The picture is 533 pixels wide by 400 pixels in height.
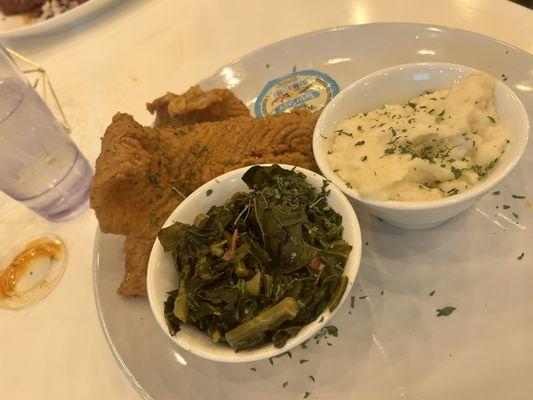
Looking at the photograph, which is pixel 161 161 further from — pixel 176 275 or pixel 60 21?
pixel 60 21

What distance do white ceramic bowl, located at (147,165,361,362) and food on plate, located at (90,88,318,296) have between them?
15cm

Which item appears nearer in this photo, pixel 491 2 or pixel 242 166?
pixel 242 166

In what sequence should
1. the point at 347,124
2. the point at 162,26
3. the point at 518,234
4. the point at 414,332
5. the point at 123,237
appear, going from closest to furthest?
the point at 414,332
the point at 518,234
the point at 347,124
the point at 123,237
the point at 162,26

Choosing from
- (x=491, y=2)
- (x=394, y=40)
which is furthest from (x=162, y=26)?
(x=491, y=2)

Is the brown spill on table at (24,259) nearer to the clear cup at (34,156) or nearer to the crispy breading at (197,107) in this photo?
the clear cup at (34,156)

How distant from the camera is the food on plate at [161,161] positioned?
225 centimetres

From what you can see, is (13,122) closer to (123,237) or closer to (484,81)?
(123,237)

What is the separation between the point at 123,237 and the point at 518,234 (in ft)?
6.84

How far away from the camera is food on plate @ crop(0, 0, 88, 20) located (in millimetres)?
4289

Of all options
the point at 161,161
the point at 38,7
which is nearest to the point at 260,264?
the point at 161,161

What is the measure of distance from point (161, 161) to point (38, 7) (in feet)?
10.1

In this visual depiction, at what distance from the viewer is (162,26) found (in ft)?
13.2

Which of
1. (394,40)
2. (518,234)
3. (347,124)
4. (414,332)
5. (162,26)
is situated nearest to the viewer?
(414,332)

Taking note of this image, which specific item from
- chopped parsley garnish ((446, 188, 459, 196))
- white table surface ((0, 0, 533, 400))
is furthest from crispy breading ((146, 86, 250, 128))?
chopped parsley garnish ((446, 188, 459, 196))
